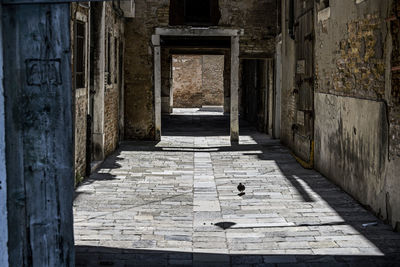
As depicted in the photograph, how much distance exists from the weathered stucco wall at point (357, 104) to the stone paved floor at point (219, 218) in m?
0.32

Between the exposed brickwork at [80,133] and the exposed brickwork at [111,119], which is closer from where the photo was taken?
the exposed brickwork at [80,133]

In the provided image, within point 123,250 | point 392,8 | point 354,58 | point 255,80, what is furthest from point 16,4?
point 255,80

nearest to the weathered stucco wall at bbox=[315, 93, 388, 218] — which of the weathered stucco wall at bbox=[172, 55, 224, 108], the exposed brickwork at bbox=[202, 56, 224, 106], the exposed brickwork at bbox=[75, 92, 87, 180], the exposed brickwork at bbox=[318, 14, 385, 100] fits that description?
the exposed brickwork at bbox=[318, 14, 385, 100]

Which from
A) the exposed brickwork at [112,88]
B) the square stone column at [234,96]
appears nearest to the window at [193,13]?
the square stone column at [234,96]

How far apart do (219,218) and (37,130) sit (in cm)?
413

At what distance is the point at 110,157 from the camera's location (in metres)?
12.4

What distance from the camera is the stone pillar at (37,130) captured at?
3.30 meters

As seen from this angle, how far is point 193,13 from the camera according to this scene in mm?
16906

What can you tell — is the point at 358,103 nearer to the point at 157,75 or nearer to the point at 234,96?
the point at 234,96

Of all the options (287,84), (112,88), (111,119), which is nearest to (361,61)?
(287,84)

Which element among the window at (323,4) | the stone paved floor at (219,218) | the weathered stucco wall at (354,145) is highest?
the window at (323,4)

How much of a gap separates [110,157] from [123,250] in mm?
6861

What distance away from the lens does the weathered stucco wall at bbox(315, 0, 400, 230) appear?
6.98 metres

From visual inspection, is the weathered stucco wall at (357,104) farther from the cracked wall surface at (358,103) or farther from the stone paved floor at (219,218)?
the stone paved floor at (219,218)
